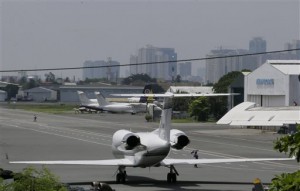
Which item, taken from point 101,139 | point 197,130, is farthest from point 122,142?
point 197,130

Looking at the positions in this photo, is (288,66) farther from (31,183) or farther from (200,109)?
(31,183)

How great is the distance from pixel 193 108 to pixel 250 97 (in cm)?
2482

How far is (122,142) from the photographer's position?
44781mm

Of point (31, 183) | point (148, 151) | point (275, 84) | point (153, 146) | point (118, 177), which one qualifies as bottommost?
point (118, 177)

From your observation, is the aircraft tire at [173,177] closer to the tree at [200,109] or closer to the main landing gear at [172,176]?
the main landing gear at [172,176]

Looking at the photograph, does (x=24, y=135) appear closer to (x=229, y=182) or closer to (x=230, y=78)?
(x=229, y=182)

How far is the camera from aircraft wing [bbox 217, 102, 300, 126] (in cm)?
4182

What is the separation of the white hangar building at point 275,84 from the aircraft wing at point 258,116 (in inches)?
2084

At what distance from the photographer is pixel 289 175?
51.9ft

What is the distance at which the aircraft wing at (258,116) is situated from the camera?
1647 inches

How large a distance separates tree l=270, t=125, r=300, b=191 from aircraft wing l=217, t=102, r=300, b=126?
2313 centimetres

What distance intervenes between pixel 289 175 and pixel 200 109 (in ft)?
386

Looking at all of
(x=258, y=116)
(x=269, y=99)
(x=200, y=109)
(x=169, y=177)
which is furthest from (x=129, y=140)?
(x=200, y=109)

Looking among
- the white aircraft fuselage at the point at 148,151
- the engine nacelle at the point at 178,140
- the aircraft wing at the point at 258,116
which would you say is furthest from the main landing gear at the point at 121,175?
the aircraft wing at the point at 258,116
